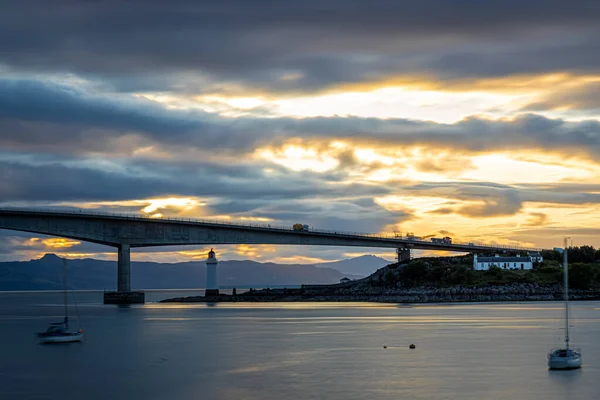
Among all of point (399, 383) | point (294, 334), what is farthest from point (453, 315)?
point (399, 383)

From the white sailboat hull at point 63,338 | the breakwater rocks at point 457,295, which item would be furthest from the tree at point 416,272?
the white sailboat hull at point 63,338

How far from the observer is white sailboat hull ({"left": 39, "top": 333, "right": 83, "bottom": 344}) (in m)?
84.8

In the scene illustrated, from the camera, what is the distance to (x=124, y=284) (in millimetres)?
162125

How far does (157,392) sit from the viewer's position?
5278 centimetres

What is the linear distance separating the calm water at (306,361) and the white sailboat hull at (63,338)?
1.14 metres

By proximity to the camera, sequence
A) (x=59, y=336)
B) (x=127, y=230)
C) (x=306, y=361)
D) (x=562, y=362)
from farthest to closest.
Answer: (x=127, y=230) → (x=59, y=336) → (x=306, y=361) → (x=562, y=362)

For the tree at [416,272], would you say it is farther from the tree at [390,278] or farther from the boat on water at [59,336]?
the boat on water at [59,336]

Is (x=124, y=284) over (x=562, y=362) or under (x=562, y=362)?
over

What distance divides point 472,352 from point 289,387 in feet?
77.2

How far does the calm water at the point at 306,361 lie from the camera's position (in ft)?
174

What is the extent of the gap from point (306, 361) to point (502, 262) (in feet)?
433

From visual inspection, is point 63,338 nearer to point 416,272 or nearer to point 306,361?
point 306,361

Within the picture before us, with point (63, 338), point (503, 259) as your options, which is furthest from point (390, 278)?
point (63, 338)

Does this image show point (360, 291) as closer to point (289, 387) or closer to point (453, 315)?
point (453, 315)
